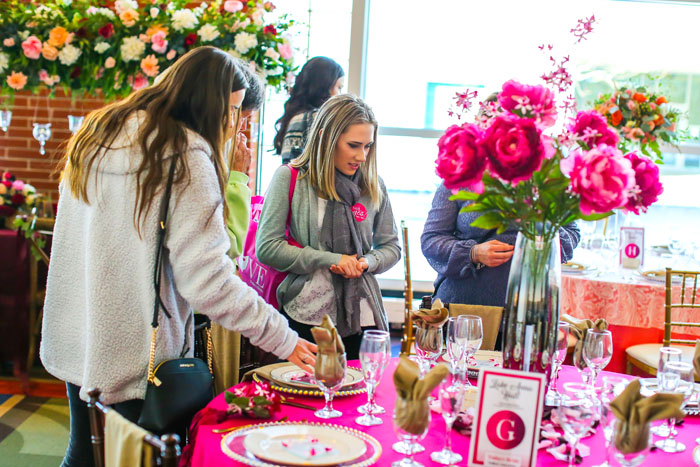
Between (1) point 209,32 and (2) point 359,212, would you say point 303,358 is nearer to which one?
(2) point 359,212

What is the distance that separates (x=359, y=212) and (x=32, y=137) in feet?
10.9

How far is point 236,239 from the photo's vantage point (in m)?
2.37

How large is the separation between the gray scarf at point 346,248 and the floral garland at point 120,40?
4.61 feet

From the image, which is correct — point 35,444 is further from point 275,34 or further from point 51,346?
point 275,34

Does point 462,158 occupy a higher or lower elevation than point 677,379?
higher

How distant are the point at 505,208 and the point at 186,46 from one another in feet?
8.56

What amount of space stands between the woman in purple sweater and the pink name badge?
25cm

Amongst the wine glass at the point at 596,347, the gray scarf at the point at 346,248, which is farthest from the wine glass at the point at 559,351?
the gray scarf at the point at 346,248

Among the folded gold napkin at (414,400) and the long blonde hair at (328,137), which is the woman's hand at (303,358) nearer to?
the folded gold napkin at (414,400)

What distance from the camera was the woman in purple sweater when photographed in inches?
98.9

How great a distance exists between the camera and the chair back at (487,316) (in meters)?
2.29

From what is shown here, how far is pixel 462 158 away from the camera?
1.38 m

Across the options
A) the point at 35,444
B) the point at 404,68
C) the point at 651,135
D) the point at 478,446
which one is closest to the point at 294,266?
the point at 478,446

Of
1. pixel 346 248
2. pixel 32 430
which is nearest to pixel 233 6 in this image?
pixel 346 248
